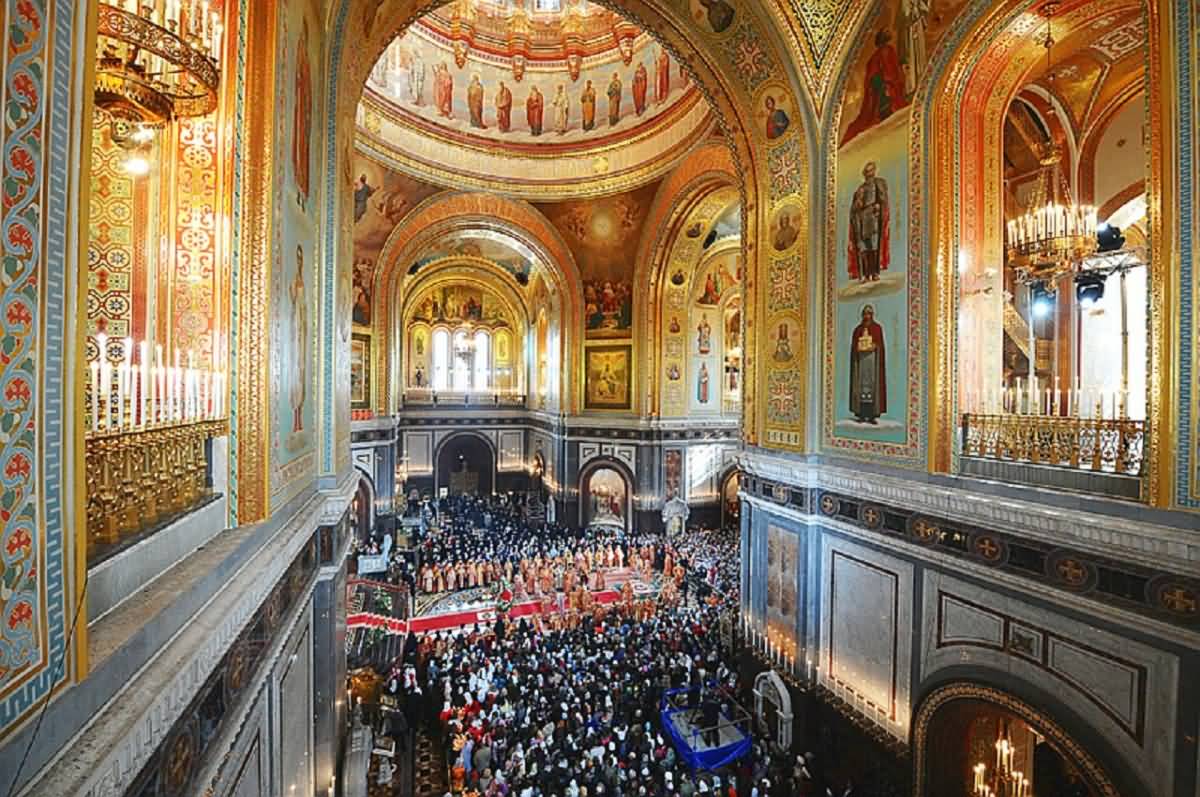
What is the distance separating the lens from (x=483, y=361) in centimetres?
2900

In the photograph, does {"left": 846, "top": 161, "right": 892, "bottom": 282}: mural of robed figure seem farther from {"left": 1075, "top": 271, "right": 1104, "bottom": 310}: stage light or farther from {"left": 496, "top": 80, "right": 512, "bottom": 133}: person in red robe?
{"left": 496, "top": 80, "right": 512, "bottom": 133}: person in red robe

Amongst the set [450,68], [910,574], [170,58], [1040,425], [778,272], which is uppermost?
[450,68]

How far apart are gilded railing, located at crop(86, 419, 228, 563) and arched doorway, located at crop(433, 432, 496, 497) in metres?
25.1

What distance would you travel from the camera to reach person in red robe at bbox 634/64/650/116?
16.8 m

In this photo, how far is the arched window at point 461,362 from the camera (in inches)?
1110

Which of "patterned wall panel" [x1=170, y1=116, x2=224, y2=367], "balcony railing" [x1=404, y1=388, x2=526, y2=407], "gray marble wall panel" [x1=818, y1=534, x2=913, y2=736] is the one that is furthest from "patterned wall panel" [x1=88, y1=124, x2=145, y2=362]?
"balcony railing" [x1=404, y1=388, x2=526, y2=407]

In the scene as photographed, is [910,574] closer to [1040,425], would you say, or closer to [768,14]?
[1040,425]

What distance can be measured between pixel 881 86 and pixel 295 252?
7560 mm

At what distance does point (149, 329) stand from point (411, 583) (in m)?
12.4

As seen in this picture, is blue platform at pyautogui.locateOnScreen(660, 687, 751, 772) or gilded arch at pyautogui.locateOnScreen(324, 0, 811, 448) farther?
gilded arch at pyautogui.locateOnScreen(324, 0, 811, 448)

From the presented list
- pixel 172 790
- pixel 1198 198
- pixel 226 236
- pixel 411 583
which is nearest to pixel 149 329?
pixel 226 236

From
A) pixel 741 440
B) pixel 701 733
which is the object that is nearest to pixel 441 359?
pixel 741 440

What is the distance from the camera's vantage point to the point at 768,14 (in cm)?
856

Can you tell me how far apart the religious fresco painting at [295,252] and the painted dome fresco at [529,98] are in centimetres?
1158
